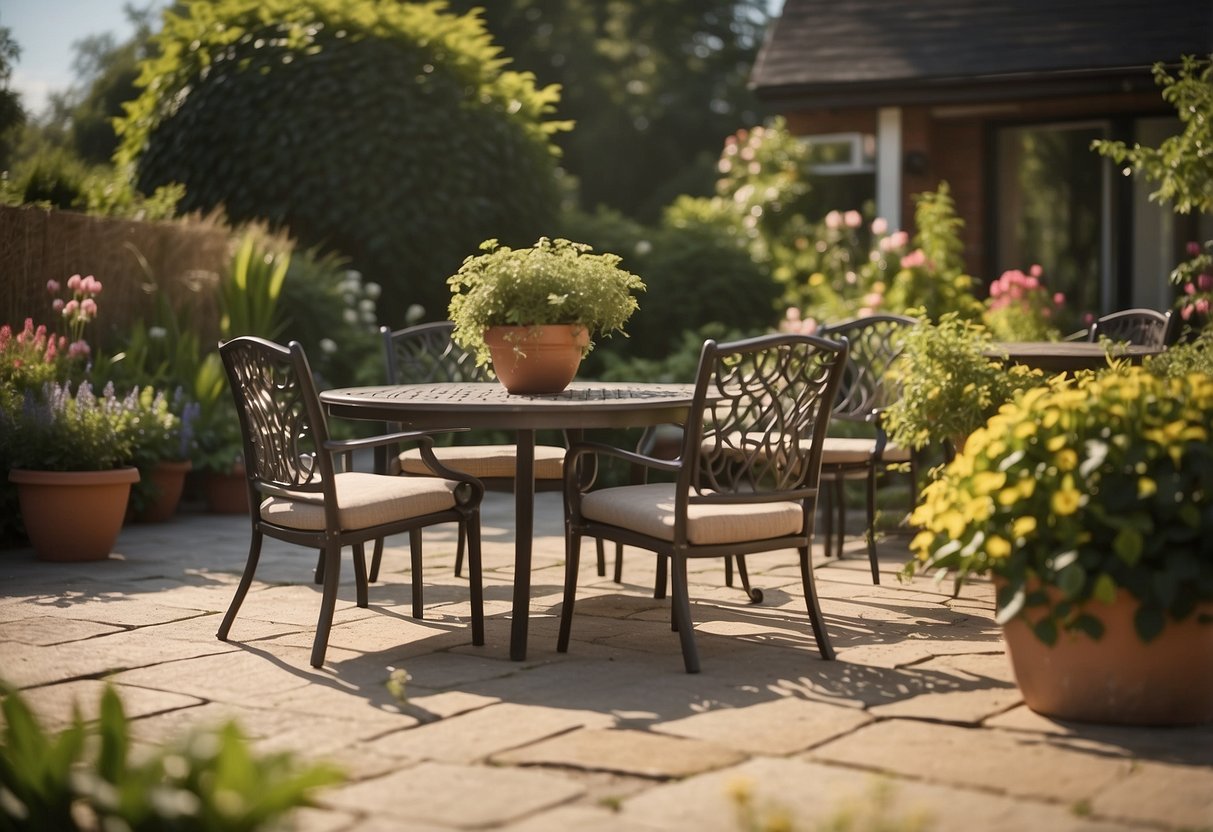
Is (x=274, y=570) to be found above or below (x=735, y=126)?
below

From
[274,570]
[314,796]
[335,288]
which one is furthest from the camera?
[335,288]

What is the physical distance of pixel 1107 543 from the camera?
11.6ft

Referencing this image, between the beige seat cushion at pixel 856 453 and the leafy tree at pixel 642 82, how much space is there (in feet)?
76.6

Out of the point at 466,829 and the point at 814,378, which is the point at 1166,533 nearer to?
the point at 814,378

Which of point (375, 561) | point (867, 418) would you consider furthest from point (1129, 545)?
point (375, 561)

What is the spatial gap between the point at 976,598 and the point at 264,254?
216 inches

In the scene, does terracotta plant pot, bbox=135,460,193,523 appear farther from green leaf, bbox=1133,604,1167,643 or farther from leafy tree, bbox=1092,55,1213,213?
green leaf, bbox=1133,604,1167,643

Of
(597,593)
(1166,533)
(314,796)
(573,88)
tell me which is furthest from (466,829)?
(573,88)

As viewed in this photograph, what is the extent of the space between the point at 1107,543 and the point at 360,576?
2752 mm

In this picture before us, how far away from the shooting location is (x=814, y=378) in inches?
179

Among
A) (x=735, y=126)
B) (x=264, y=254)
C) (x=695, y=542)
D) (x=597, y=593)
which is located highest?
(x=735, y=126)

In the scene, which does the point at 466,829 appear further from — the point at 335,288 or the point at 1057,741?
the point at 335,288

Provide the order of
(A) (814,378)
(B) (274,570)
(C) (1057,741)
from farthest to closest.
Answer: (B) (274,570) → (A) (814,378) → (C) (1057,741)

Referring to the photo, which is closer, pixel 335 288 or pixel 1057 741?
pixel 1057 741
